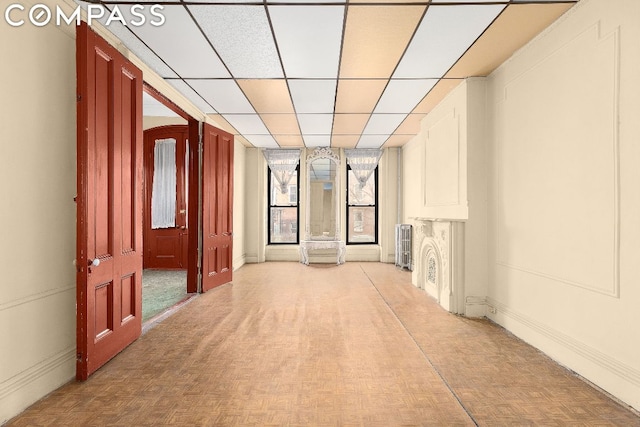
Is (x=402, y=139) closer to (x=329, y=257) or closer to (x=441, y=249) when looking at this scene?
(x=329, y=257)

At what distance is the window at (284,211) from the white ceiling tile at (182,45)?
16.5 feet

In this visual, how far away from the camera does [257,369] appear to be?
2846mm

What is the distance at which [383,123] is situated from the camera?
642cm

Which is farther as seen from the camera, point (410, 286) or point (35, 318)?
point (410, 286)

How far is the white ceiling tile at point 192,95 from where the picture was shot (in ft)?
14.7

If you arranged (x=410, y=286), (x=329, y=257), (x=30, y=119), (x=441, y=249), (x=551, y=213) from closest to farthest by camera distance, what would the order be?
(x=30, y=119) → (x=551, y=213) → (x=441, y=249) → (x=410, y=286) → (x=329, y=257)

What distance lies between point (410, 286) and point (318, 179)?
12.8ft

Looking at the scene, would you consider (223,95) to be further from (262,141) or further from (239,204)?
(239,204)

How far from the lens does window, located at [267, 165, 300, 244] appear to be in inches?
359

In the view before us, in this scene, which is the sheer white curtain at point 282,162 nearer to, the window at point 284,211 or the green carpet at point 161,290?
the window at point 284,211

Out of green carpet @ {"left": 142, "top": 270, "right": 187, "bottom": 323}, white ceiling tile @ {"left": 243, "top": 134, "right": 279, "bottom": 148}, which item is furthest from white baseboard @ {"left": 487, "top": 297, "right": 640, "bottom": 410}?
white ceiling tile @ {"left": 243, "top": 134, "right": 279, "bottom": 148}

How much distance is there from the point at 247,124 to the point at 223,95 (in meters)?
1.61

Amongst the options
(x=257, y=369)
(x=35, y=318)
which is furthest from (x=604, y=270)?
(x=35, y=318)

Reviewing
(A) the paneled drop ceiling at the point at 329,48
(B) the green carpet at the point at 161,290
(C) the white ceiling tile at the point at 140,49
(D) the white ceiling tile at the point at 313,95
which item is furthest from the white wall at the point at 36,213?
(D) the white ceiling tile at the point at 313,95
